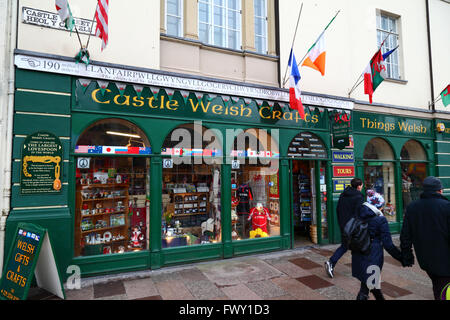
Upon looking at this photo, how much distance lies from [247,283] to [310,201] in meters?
3.99

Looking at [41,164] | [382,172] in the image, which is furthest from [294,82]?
[41,164]

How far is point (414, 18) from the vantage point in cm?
1012

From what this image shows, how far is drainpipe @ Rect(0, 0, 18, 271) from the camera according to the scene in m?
4.83

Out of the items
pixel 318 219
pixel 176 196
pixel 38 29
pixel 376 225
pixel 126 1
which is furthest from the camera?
pixel 318 219

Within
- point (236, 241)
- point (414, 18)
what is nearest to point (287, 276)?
point (236, 241)

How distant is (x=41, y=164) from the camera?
16.7 ft

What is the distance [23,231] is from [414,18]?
13166 mm

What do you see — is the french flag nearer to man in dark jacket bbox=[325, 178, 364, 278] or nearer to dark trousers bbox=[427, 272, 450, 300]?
man in dark jacket bbox=[325, 178, 364, 278]

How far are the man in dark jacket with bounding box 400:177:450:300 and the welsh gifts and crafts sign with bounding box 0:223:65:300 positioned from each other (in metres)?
5.06

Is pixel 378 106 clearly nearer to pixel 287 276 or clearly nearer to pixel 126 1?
pixel 287 276

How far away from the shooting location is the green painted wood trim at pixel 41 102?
504cm

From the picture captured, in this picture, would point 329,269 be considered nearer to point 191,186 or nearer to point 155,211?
point 191,186

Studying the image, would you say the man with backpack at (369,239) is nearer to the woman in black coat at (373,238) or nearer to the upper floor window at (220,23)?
the woman in black coat at (373,238)

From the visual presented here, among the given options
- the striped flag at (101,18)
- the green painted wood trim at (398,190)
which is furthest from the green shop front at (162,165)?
the green painted wood trim at (398,190)
